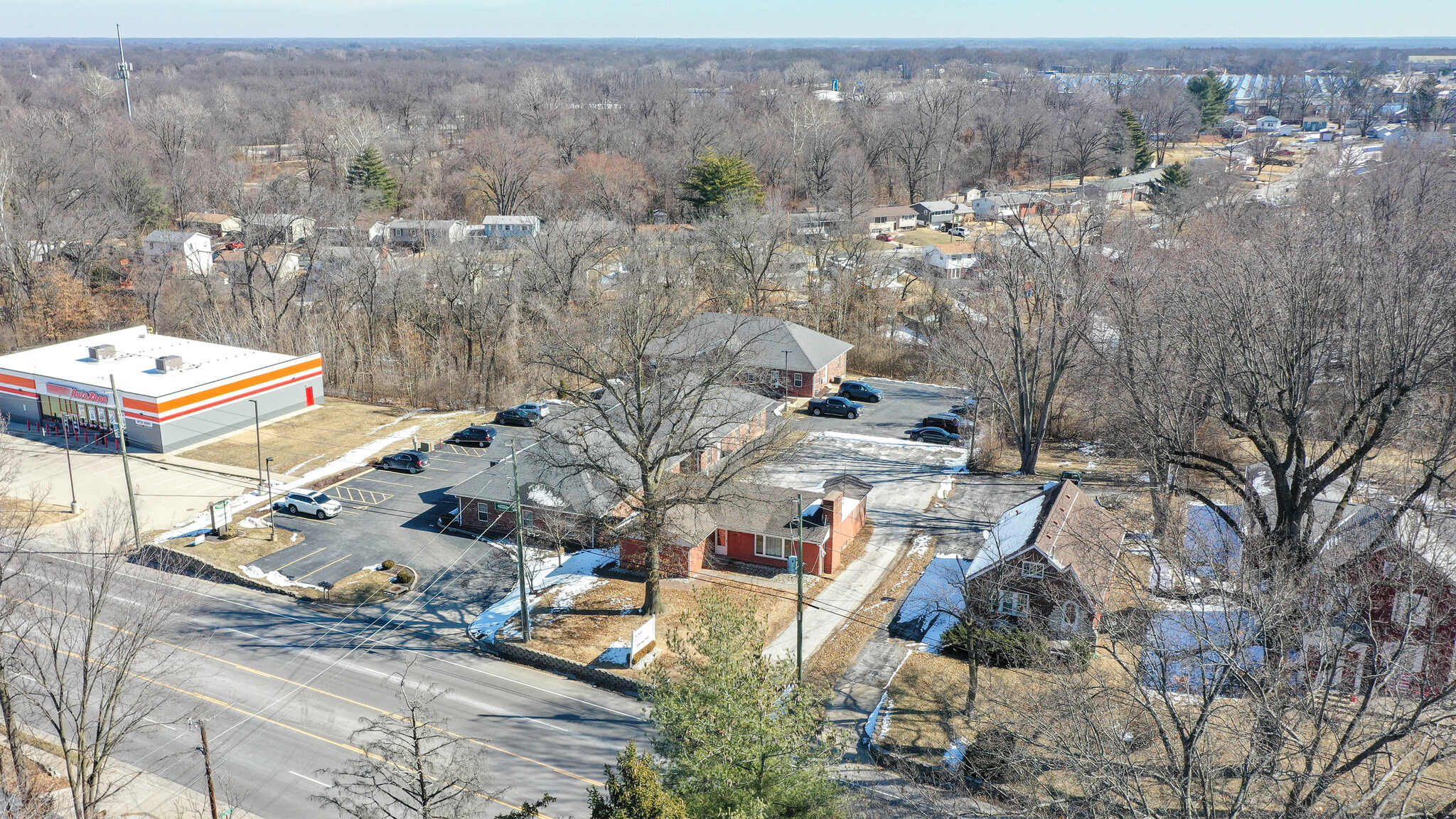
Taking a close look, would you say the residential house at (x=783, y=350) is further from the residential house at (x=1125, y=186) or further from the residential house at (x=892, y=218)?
the residential house at (x=1125, y=186)

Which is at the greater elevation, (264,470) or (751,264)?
(751,264)

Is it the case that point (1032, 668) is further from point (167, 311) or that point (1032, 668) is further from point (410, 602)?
point (167, 311)

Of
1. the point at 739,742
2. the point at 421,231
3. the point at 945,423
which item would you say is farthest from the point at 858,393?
the point at 421,231

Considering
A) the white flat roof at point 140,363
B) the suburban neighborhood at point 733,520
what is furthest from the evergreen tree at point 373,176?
the white flat roof at point 140,363

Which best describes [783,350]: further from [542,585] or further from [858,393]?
[542,585]

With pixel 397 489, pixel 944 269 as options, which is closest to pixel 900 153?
pixel 944 269
